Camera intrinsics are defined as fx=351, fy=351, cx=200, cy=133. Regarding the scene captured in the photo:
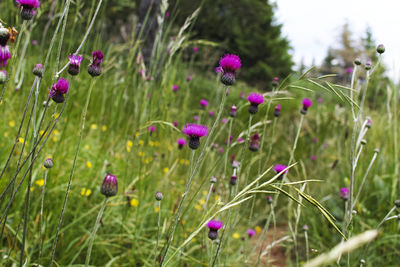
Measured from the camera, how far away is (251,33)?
14.4m

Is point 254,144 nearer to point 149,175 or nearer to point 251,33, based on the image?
point 149,175

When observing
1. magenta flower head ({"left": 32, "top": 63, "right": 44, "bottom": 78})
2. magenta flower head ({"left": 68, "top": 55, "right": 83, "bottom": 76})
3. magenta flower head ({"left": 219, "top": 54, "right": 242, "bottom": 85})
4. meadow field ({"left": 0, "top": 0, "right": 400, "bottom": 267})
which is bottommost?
meadow field ({"left": 0, "top": 0, "right": 400, "bottom": 267})

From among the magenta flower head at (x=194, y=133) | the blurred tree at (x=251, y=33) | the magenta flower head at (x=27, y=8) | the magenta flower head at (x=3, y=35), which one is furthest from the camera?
the blurred tree at (x=251, y=33)

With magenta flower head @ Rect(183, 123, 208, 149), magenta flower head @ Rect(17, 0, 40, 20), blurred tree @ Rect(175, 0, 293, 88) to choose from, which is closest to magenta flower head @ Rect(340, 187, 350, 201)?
magenta flower head @ Rect(183, 123, 208, 149)

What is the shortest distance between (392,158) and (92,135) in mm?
2229

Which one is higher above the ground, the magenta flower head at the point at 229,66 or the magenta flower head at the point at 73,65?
the magenta flower head at the point at 229,66

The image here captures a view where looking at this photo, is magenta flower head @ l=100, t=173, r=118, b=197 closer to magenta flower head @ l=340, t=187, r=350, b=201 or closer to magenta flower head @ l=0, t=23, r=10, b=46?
magenta flower head @ l=0, t=23, r=10, b=46

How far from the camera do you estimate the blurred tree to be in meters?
14.0

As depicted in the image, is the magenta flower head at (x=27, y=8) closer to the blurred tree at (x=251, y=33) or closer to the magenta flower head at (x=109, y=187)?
the magenta flower head at (x=109, y=187)

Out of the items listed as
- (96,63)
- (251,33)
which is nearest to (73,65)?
(96,63)

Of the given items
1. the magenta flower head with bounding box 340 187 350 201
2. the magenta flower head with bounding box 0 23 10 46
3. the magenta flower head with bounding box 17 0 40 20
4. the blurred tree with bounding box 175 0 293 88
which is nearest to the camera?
the magenta flower head with bounding box 0 23 10 46

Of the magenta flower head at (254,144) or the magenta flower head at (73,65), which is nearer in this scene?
the magenta flower head at (73,65)

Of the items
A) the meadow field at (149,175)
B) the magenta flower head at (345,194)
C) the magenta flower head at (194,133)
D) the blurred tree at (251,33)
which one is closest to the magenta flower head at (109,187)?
the meadow field at (149,175)

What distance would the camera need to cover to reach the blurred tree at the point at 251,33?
46.1 ft
